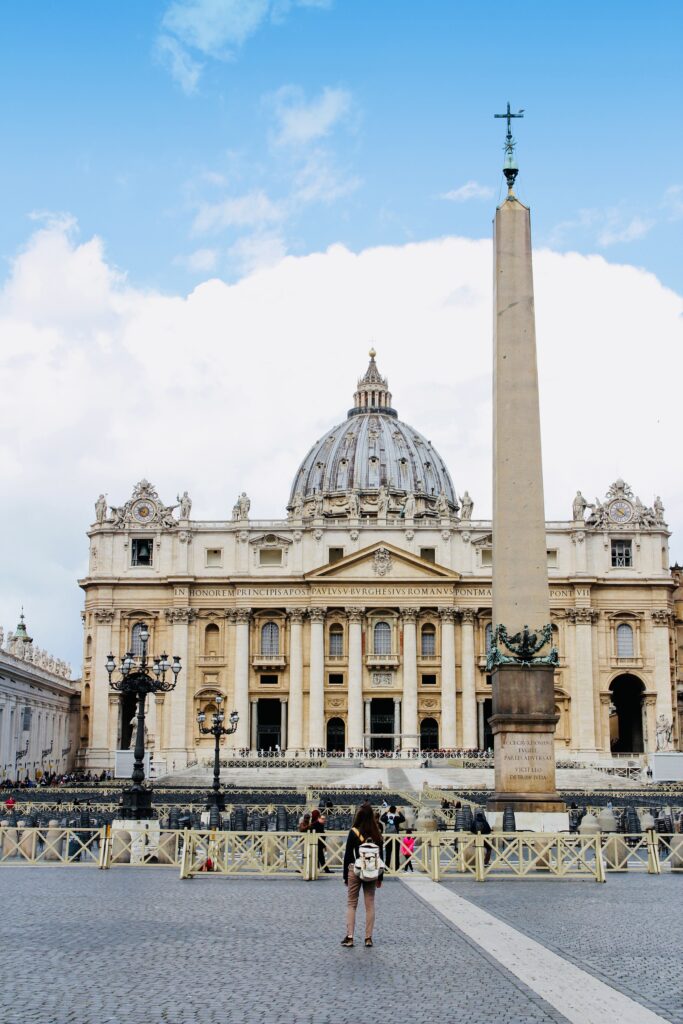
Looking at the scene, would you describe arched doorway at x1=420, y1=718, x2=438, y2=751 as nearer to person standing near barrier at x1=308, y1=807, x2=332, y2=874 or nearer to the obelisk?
the obelisk

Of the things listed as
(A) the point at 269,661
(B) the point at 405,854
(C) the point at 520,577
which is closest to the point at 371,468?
(A) the point at 269,661

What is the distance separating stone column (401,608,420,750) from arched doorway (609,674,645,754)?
1440 centimetres

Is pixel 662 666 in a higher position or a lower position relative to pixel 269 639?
lower

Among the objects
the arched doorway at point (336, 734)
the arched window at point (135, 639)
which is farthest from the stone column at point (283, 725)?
the arched window at point (135, 639)

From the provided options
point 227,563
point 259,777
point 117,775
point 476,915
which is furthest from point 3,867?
point 227,563

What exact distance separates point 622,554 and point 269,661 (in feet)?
84.6

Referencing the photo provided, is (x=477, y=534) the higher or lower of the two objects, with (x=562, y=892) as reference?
higher

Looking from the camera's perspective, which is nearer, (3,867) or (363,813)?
(363,813)

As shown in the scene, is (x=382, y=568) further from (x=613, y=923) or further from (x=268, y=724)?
(x=613, y=923)

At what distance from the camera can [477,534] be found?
87688mm

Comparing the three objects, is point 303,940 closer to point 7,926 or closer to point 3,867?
point 7,926

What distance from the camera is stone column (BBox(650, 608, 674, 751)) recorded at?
84750 millimetres

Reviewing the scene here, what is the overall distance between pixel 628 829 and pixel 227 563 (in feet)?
204

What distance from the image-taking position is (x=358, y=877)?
499 inches
